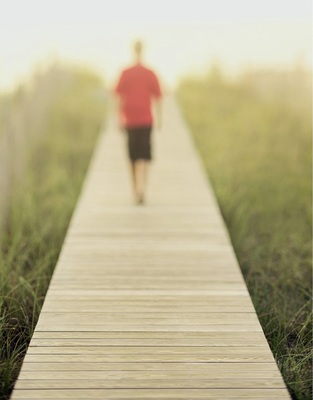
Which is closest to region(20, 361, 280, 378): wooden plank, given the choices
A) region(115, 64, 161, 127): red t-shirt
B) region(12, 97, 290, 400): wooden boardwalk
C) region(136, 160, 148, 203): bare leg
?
region(12, 97, 290, 400): wooden boardwalk

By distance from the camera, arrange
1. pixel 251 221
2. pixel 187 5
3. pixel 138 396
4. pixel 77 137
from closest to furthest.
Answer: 1. pixel 138 396
2. pixel 251 221
3. pixel 77 137
4. pixel 187 5

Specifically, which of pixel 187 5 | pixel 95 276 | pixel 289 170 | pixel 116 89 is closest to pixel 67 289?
pixel 95 276

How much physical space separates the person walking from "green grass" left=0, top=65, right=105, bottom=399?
957mm

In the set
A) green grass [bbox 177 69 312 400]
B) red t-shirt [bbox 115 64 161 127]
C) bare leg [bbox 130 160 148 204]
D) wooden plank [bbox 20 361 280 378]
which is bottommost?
green grass [bbox 177 69 312 400]

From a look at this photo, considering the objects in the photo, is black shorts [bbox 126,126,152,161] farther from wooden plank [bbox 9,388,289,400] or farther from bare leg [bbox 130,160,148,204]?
wooden plank [bbox 9,388,289,400]

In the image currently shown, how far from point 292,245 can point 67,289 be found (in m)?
2.66

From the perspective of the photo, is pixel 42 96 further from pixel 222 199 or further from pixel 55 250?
pixel 55 250

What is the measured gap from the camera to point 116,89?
7258 millimetres

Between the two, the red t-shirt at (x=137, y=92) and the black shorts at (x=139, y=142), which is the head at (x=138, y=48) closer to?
the red t-shirt at (x=137, y=92)

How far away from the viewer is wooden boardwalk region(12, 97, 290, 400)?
3791 mm

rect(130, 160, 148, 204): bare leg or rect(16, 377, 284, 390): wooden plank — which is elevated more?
rect(16, 377, 284, 390): wooden plank

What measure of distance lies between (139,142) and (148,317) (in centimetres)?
314

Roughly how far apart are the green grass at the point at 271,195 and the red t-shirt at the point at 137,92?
1390mm

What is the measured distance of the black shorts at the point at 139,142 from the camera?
7457mm
